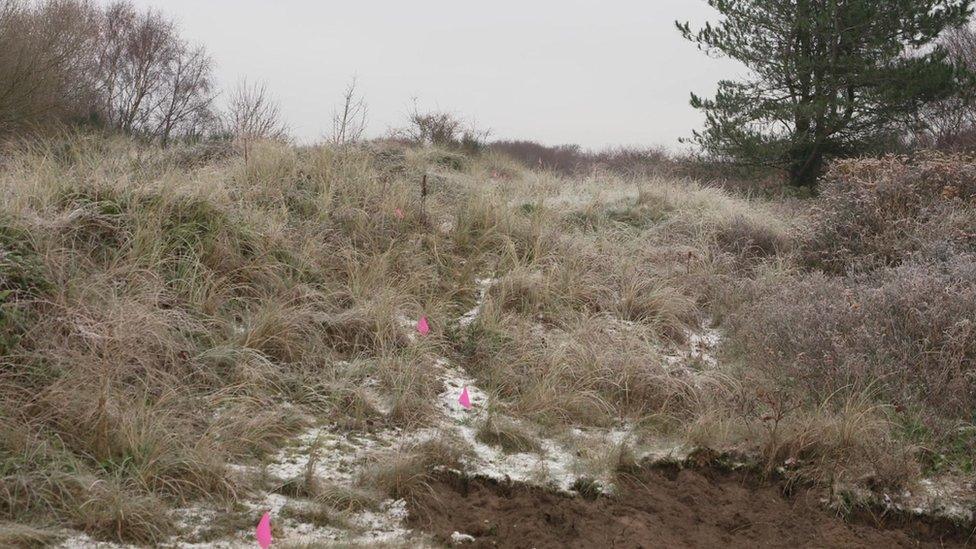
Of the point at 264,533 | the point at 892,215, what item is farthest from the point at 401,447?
the point at 892,215

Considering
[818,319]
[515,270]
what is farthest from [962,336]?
[515,270]

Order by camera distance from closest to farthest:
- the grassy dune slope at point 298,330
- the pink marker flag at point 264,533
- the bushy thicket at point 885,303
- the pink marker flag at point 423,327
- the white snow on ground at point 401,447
Result: the pink marker flag at point 264,533
the white snow on ground at point 401,447
the grassy dune slope at point 298,330
the bushy thicket at point 885,303
the pink marker flag at point 423,327

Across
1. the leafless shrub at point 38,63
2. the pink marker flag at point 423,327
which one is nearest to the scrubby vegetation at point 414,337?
the pink marker flag at point 423,327

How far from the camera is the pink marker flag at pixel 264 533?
3070 mm

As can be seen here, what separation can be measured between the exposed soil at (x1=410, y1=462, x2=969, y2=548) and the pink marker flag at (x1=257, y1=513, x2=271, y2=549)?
2.27 feet

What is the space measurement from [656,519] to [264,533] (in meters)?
1.89

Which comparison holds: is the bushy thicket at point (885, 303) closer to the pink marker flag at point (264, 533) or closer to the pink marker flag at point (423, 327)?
the pink marker flag at point (423, 327)

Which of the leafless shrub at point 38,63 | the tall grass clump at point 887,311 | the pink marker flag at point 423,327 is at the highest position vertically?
the leafless shrub at point 38,63

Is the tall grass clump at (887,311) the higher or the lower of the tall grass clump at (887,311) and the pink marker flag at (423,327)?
the higher

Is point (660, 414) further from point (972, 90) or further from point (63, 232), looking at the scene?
point (972, 90)

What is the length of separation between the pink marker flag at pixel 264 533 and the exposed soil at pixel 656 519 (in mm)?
691

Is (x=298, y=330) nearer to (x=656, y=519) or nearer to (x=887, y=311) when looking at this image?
(x=656, y=519)

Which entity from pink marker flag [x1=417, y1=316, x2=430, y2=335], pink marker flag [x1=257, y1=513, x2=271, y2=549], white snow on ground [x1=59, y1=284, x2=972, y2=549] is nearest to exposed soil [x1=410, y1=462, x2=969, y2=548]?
white snow on ground [x1=59, y1=284, x2=972, y2=549]

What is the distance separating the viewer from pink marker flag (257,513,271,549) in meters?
3.07
